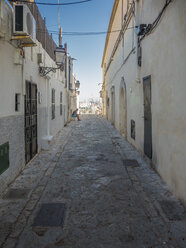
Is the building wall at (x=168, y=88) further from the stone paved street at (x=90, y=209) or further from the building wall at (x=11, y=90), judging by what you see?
the building wall at (x=11, y=90)

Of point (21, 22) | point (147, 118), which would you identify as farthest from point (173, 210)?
point (21, 22)

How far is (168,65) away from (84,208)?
3.21m

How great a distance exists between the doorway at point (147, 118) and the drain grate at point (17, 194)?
135 inches

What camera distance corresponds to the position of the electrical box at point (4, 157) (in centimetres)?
425

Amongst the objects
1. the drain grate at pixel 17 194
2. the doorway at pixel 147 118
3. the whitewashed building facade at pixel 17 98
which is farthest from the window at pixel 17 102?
the doorway at pixel 147 118

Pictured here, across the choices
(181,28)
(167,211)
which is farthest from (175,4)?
(167,211)

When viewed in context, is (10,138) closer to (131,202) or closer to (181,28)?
(131,202)

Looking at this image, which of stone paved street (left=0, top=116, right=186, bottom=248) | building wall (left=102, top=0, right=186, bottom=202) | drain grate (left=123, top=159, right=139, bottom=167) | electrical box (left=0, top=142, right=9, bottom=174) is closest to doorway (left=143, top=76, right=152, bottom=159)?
building wall (left=102, top=0, right=186, bottom=202)

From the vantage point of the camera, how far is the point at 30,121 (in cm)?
Result: 652

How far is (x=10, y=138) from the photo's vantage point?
15.5ft

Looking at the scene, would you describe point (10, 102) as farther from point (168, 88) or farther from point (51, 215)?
point (168, 88)

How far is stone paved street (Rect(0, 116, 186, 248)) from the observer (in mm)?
2818

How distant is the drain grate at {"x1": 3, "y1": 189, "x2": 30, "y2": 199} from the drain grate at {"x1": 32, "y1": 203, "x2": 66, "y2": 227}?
2.07 feet

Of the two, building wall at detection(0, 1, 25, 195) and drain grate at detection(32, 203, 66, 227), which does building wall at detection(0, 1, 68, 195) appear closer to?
building wall at detection(0, 1, 25, 195)
